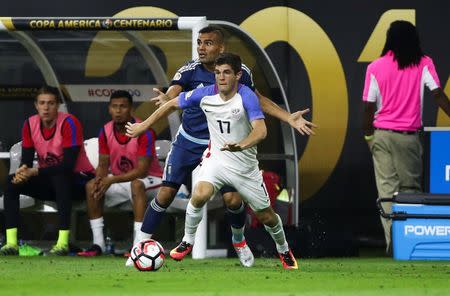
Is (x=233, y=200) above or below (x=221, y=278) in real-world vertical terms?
above

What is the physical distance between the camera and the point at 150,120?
34.7 ft

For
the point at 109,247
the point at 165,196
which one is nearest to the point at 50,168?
the point at 109,247

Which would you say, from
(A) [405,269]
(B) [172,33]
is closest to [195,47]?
(B) [172,33]

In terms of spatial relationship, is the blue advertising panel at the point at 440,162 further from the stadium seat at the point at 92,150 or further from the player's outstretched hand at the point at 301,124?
the stadium seat at the point at 92,150

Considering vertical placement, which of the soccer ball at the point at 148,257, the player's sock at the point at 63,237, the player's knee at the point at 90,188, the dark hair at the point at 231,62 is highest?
the dark hair at the point at 231,62

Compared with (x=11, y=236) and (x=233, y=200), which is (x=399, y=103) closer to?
(x=233, y=200)

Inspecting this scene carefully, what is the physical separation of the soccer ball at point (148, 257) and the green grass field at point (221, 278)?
83 millimetres

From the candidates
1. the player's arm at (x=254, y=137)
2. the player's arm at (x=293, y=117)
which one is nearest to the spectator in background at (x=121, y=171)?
the player's arm at (x=293, y=117)

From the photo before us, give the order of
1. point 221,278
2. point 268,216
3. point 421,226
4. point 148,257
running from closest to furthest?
point 221,278
point 148,257
point 268,216
point 421,226

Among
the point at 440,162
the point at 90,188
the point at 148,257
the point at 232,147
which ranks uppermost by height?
the point at 232,147

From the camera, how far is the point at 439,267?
11.4m

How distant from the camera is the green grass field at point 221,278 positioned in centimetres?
851

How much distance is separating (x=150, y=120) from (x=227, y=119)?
572 mm

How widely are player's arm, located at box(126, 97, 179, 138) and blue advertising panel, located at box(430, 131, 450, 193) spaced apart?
3216 millimetres
